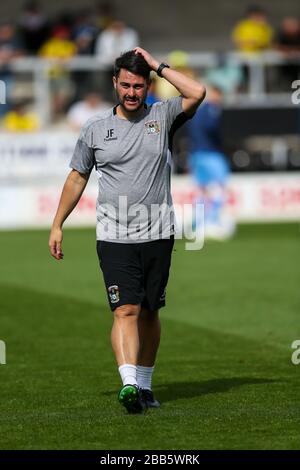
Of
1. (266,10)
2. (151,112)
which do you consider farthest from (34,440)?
(266,10)

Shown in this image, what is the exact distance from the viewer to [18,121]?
25.2 m

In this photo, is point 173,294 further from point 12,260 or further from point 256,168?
point 256,168

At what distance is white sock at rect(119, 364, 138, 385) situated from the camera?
8156 millimetres

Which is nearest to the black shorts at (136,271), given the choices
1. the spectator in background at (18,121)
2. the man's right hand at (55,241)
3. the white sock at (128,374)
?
the man's right hand at (55,241)

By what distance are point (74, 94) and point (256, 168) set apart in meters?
4.27

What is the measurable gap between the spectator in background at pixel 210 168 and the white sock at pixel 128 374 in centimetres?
1272

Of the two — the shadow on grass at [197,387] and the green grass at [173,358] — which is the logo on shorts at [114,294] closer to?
the green grass at [173,358]

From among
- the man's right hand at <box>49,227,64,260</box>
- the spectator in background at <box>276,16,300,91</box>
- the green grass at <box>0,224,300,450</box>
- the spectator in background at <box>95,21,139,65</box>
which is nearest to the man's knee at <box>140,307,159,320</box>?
the green grass at <box>0,224,300,450</box>

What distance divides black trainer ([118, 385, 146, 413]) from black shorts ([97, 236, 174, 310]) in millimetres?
637

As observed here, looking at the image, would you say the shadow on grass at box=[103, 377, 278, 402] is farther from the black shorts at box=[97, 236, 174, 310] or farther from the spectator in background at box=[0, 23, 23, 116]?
the spectator in background at box=[0, 23, 23, 116]

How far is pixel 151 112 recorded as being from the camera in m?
8.57

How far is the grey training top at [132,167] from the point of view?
8.48 m

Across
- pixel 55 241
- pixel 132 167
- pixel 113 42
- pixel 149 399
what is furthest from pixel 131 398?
pixel 113 42

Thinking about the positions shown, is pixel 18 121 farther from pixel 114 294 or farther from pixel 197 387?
pixel 114 294
